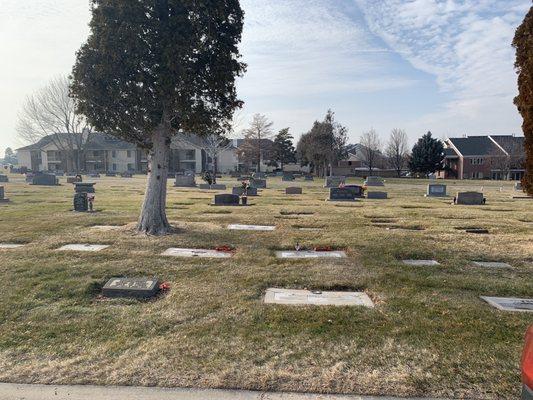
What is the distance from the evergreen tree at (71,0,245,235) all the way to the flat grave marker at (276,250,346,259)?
3.85 metres

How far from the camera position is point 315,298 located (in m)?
6.15

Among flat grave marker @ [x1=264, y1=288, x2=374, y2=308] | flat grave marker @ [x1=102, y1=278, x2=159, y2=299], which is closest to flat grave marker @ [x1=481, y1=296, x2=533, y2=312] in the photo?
flat grave marker @ [x1=264, y1=288, x2=374, y2=308]

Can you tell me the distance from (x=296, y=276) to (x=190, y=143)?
81404 millimetres

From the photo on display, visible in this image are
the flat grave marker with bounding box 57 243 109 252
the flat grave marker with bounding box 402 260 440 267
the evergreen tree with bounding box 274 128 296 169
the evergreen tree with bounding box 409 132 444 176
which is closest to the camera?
the flat grave marker with bounding box 402 260 440 267

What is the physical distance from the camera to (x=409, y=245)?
10.2m

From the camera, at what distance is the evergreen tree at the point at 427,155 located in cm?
7306

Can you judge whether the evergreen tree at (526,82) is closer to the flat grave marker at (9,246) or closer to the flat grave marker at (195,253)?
the flat grave marker at (195,253)

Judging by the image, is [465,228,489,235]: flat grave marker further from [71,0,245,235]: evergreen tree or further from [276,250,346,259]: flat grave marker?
[71,0,245,235]: evergreen tree

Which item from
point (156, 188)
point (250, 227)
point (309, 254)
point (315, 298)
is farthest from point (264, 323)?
point (250, 227)

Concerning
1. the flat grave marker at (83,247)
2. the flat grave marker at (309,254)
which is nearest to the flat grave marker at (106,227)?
the flat grave marker at (83,247)

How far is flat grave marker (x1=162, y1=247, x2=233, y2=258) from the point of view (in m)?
8.91

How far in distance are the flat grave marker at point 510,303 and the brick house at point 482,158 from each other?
69.1 m

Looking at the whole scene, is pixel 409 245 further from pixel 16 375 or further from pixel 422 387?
pixel 16 375

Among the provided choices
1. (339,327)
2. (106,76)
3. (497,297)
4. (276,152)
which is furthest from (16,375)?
(276,152)
